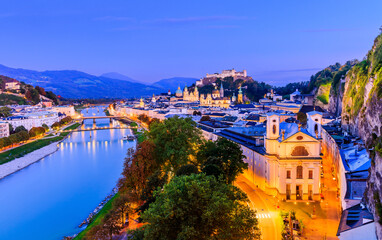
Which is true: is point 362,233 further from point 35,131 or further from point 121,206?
point 35,131

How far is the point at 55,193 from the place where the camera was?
2012cm

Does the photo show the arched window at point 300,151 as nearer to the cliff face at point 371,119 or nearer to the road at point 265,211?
the road at point 265,211

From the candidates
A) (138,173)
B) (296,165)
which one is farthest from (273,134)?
(138,173)

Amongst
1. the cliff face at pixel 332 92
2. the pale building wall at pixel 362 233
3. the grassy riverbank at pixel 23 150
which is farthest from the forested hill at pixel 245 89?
the pale building wall at pixel 362 233

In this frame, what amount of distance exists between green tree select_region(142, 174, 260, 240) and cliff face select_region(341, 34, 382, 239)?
3160 mm

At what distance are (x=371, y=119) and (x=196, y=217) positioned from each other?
10584 mm

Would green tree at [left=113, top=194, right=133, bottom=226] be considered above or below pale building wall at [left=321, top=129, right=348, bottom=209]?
below

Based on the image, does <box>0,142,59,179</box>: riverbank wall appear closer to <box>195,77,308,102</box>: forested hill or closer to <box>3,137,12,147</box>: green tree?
<box>3,137,12,147</box>: green tree

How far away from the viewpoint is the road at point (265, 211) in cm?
1044

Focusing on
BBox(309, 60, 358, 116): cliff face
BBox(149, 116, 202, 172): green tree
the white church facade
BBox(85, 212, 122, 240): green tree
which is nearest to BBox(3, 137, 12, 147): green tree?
BBox(149, 116, 202, 172): green tree

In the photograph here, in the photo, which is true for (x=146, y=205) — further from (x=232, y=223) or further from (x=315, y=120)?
(x=315, y=120)

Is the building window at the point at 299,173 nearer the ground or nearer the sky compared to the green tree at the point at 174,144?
nearer the ground

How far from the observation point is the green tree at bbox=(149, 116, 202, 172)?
16.7m

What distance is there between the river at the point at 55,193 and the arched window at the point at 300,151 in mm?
10303
